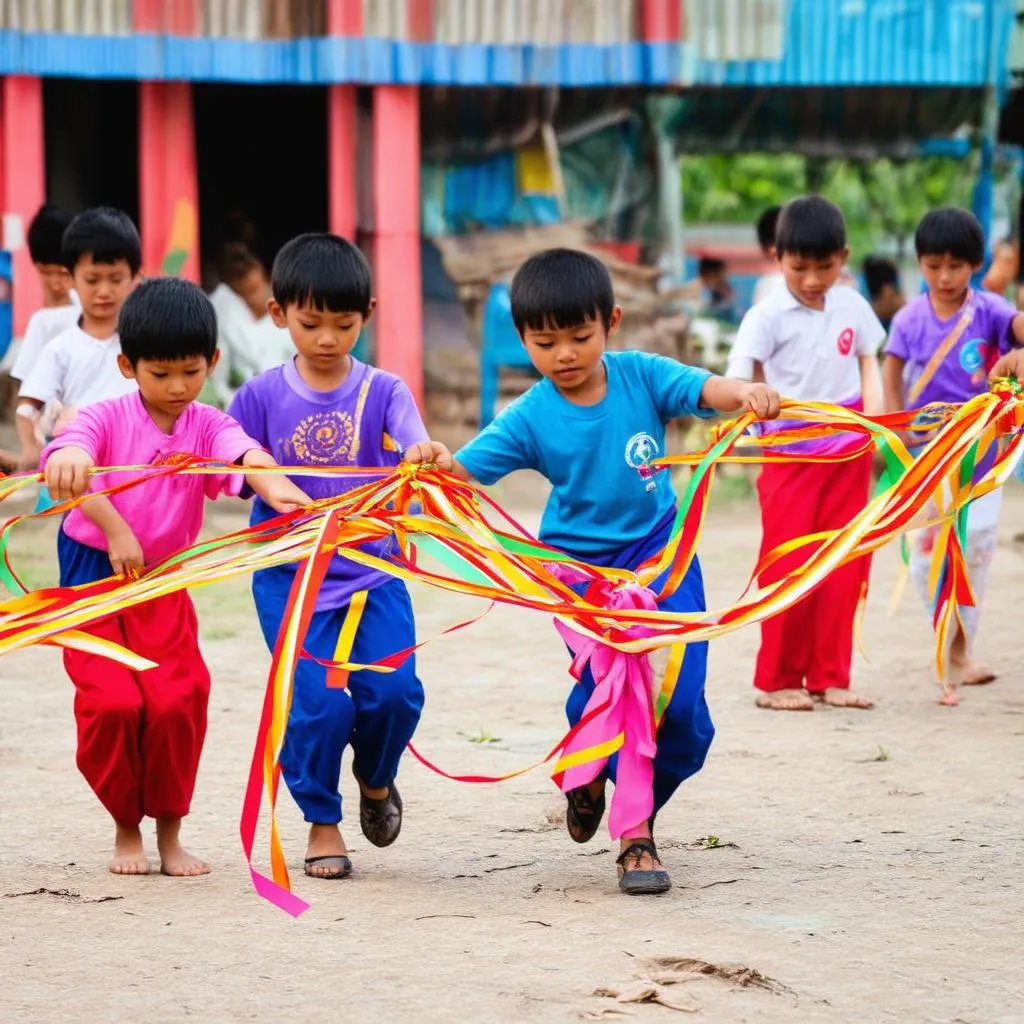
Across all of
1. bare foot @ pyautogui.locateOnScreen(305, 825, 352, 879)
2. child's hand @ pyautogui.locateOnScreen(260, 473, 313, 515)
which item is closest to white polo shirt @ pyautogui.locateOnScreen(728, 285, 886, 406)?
child's hand @ pyautogui.locateOnScreen(260, 473, 313, 515)

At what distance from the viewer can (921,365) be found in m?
6.80

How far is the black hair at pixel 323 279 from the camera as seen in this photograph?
4.48 m

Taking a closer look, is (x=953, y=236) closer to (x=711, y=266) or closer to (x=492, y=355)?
(x=492, y=355)

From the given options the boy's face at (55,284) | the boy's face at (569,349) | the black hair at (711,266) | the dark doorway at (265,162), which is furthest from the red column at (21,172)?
the boy's face at (569,349)

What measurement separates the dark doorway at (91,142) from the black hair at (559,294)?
11.3m

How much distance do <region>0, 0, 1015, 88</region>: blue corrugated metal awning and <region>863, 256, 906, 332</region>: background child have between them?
2.19 m

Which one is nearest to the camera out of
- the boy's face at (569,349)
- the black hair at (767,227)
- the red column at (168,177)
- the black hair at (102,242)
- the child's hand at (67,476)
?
the child's hand at (67,476)

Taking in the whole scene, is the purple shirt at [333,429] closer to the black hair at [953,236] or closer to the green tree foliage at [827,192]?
the black hair at [953,236]

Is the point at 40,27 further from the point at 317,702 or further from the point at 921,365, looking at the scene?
the point at 317,702

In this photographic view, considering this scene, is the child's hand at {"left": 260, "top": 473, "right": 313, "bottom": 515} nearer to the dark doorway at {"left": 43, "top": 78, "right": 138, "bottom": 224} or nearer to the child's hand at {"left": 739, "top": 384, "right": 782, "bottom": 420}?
the child's hand at {"left": 739, "top": 384, "right": 782, "bottom": 420}

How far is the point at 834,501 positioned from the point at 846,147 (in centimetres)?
809

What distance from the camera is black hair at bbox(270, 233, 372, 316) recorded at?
4.48 m

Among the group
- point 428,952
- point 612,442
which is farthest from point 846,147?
point 428,952

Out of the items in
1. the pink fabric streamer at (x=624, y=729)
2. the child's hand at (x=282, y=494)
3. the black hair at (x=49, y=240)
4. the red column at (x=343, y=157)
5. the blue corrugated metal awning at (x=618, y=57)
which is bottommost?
the pink fabric streamer at (x=624, y=729)
